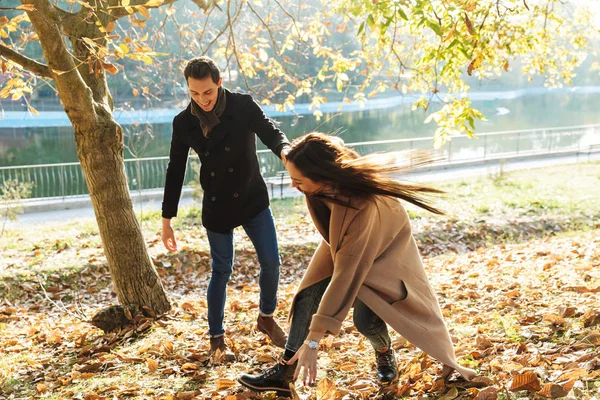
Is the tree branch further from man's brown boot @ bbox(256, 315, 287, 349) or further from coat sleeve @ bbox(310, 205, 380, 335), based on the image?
coat sleeve @ bbox(310, 205, 380, 335)

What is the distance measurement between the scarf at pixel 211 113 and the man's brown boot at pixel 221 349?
4.55ft

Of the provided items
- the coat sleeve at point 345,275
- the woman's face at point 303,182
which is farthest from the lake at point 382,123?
the coat sleeve at point 345,275

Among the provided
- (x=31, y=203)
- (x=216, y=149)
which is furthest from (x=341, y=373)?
(x=31, y=203)

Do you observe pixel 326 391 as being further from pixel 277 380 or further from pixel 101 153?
pixel 101 153

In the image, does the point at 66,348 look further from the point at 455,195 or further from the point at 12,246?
the point at 455,195

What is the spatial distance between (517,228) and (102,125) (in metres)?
7.52

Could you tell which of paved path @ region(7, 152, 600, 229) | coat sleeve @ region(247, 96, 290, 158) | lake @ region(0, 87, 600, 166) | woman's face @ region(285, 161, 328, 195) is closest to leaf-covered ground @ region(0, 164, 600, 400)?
woman's face @ region(285, 161, 328, 195)

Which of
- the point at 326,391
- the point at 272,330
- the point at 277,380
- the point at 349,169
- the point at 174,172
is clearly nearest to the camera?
the point at 349,169

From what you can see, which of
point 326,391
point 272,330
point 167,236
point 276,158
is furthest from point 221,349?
point 276,158

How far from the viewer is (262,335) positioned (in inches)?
168

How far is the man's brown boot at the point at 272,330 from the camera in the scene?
12.5 ft

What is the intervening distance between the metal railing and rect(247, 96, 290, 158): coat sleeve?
7.67m

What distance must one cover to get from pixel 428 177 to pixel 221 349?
46.8 ft

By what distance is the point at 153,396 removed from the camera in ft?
10.5
